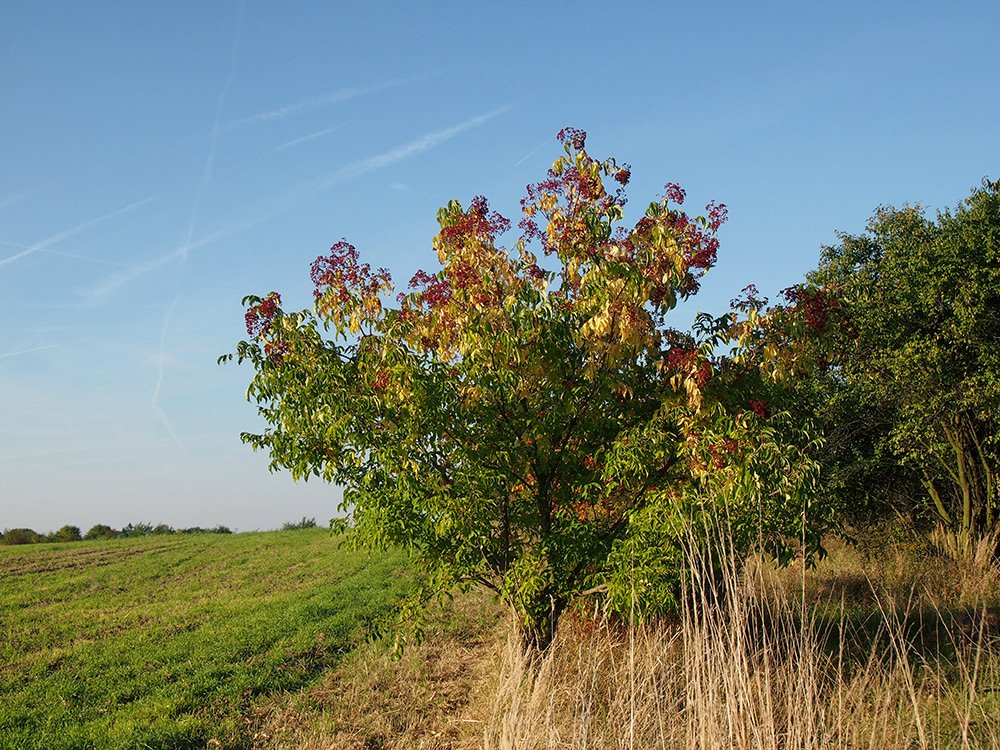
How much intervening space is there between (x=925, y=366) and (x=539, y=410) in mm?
11788

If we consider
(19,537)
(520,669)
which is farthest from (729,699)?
(19,537)

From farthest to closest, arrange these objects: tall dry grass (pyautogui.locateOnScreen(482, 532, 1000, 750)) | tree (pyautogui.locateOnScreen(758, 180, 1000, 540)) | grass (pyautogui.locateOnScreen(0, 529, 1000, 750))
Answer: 1. tree (pyautogui.locateOnScreen(758, 180, 1000, 540))
2. grass (pyautogui.locateOnScreen(0, 529, 1000, 750))
3. tall dry grass (pyautogui.locateOnScreen(482, 532, 1000, 750))

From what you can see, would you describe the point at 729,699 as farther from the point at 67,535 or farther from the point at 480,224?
the point at 67,535

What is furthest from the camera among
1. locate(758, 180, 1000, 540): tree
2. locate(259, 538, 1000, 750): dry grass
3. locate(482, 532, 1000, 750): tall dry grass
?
locate(758, 180, 1000, 540): tree

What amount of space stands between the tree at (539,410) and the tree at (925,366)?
716 cm

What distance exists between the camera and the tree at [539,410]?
26.0ft

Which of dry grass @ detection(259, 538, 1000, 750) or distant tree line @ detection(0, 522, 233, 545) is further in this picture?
distant tree line @ detection(0, 522, 233, 545)

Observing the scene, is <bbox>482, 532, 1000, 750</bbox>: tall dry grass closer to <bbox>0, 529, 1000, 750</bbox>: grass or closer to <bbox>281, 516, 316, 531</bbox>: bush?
<bbox>0, 529, 1000, 750</bbox>: grass

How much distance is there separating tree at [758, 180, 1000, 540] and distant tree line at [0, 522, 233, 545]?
43364mm

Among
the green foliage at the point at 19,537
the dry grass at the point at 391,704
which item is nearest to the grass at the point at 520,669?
the dry grass at the point at 391,704

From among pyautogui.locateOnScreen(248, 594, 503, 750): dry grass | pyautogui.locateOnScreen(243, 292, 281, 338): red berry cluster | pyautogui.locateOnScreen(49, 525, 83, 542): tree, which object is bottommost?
pyautogui.locateOnScreen(248, 594, 503, 750): dry grass

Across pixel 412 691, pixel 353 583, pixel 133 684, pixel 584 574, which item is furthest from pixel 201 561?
pixel 584 574

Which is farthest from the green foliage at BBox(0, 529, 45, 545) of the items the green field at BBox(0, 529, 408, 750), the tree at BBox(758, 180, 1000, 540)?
the tree at BBox(758, 180, 1000, 540)

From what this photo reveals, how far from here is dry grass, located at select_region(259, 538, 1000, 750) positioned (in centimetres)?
580
